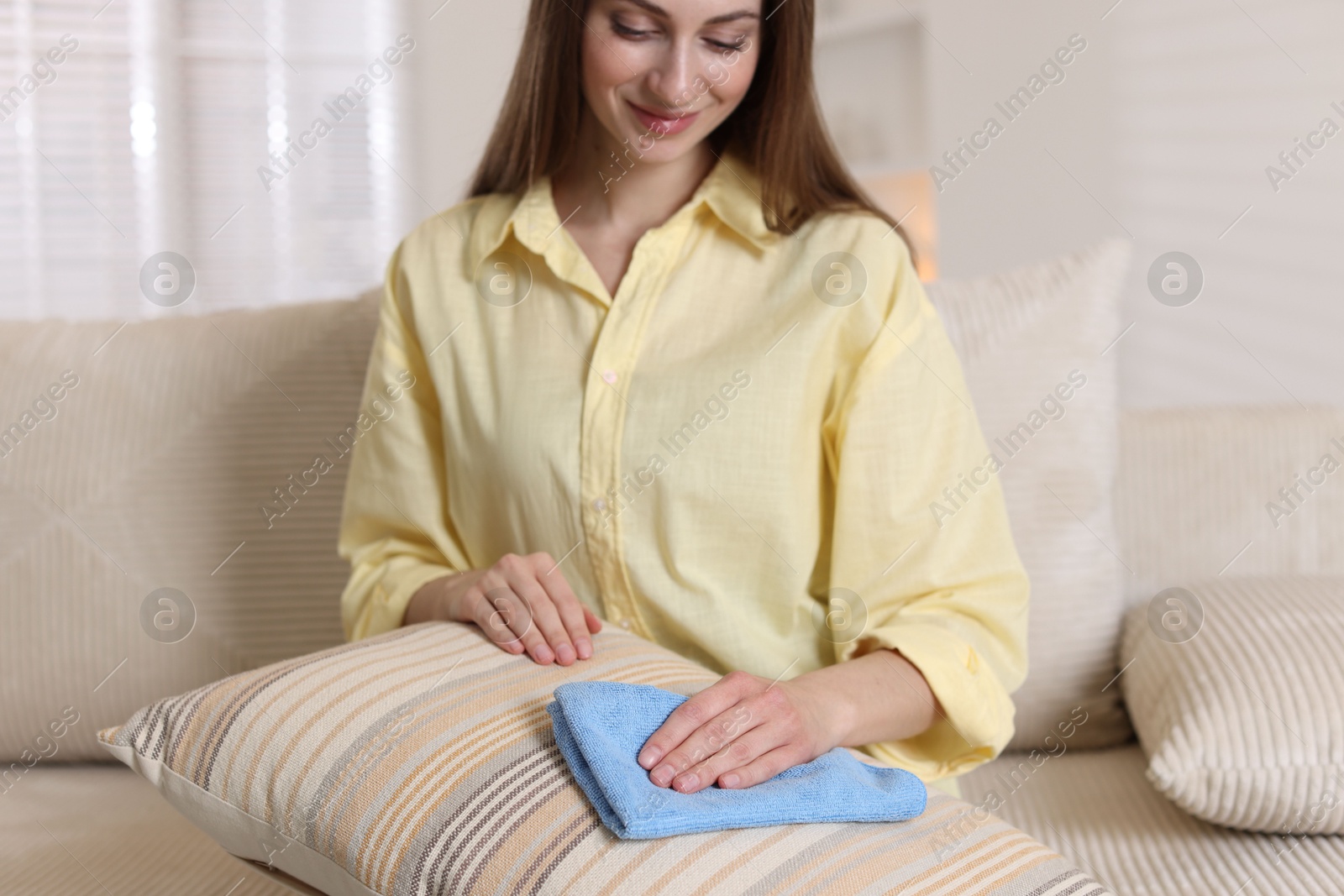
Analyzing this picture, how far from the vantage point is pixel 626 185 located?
1141 mm

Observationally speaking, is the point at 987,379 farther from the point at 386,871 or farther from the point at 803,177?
the point at 386,871

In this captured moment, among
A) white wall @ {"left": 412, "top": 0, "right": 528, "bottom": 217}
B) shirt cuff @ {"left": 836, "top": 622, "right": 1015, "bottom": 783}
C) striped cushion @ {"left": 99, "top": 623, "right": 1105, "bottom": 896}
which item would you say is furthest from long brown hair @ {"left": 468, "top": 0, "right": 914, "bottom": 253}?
white wall @ {"left": 412, "top": 0, "right": 528, "bottom": 217}

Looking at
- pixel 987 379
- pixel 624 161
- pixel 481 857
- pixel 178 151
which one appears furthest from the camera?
pixel 178 151

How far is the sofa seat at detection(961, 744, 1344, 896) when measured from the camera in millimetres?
1017

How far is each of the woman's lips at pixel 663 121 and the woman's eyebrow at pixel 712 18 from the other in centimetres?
8

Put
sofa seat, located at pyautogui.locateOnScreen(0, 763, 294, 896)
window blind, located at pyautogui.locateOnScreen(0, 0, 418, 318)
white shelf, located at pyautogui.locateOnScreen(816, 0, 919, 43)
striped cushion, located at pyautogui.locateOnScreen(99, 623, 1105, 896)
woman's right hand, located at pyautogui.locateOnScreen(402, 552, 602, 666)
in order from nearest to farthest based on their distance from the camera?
striped cushion, located at pyautogui.locateOnScreen(99, 623, 1105, 896) < woman's right hand, located at pyautogui.locateOnScreen(402, 552, 602, 666) < sofa seat, located at pyautogui.locateOnScreen(0, 763, 294, 896) < white shelf, located at pyautogui.locateOnScreen(816, 0, 919, 43) < window blind, located at pyautogui.locateOnScreen(0, 0, 418, 318)

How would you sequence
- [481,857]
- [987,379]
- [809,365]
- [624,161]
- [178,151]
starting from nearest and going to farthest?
1. [481,857]
2. [809,365]
3. [624,161]
4. [987,379]
5. [178,151]

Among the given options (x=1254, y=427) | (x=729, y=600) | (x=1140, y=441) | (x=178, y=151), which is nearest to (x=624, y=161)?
(x=729, y=600)

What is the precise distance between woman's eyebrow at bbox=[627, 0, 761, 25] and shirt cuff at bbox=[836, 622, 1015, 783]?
1.71ft

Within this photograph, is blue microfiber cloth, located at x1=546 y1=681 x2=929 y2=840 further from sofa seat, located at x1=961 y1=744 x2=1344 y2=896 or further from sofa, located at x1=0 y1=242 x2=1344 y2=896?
sofa, located at x1=0 y1=242 x2=1344 y2=896

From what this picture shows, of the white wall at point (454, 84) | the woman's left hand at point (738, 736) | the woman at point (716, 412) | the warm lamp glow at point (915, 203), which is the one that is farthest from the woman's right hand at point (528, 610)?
the white wall at point (454, 84)

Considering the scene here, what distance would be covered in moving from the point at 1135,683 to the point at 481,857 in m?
0.79

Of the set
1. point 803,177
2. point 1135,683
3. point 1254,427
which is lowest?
point 1135,683

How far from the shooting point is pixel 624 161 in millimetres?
1138
